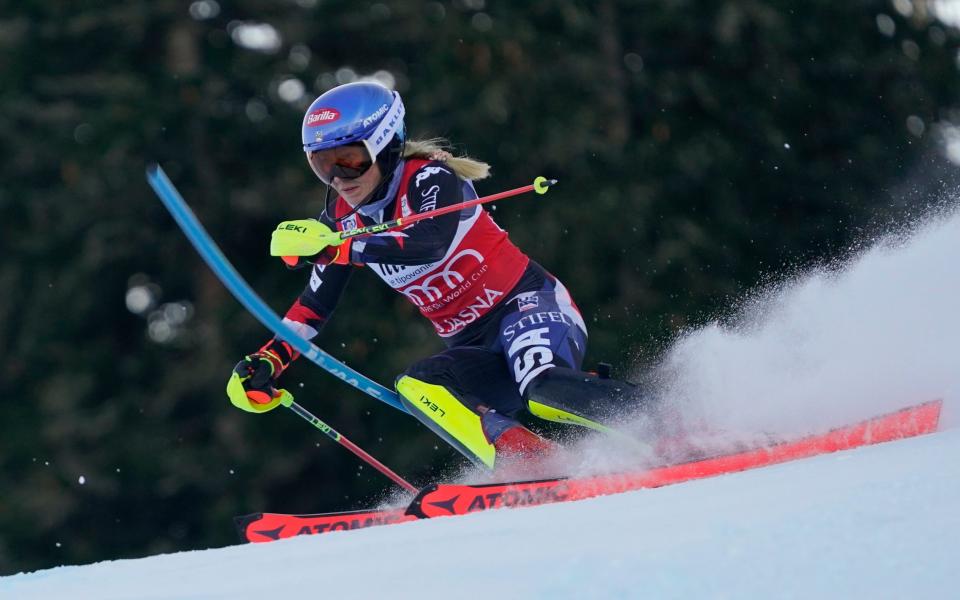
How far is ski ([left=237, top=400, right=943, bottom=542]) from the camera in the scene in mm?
4406

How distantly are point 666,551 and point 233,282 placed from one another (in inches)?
94.2

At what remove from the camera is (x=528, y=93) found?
10938 millimetres

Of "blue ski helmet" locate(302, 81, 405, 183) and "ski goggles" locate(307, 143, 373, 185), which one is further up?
"blue ski helmet" locate(302, 81, 405, 183)

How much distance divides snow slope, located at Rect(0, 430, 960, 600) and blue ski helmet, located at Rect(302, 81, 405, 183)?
5.35 feet

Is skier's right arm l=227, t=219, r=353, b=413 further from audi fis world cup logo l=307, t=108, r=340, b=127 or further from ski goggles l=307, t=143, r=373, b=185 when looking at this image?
audi fis world cup logo l=307, t=108, r=340, b=127

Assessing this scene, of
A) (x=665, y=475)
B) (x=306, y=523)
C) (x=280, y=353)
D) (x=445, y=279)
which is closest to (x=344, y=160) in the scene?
(x=445, y=279)

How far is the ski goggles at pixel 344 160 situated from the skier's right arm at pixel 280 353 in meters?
0.58

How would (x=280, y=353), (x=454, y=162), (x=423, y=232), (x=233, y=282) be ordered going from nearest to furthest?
1. (x=233, y=282)
2. (x=423, y=232)
3. (x=454, y=162)
4. (x=280, y=353)

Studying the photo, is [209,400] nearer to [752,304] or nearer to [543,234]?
[543,234]

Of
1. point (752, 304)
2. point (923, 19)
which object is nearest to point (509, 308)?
point (752, 304)

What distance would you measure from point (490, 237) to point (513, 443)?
2.58 ft

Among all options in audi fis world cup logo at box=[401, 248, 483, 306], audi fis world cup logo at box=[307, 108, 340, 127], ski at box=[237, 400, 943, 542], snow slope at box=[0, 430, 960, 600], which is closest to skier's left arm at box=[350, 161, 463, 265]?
audi fis world cup logo at box=[401, 248, 483, 306]

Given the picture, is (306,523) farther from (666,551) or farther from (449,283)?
(666,551)

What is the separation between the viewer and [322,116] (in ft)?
15.4
